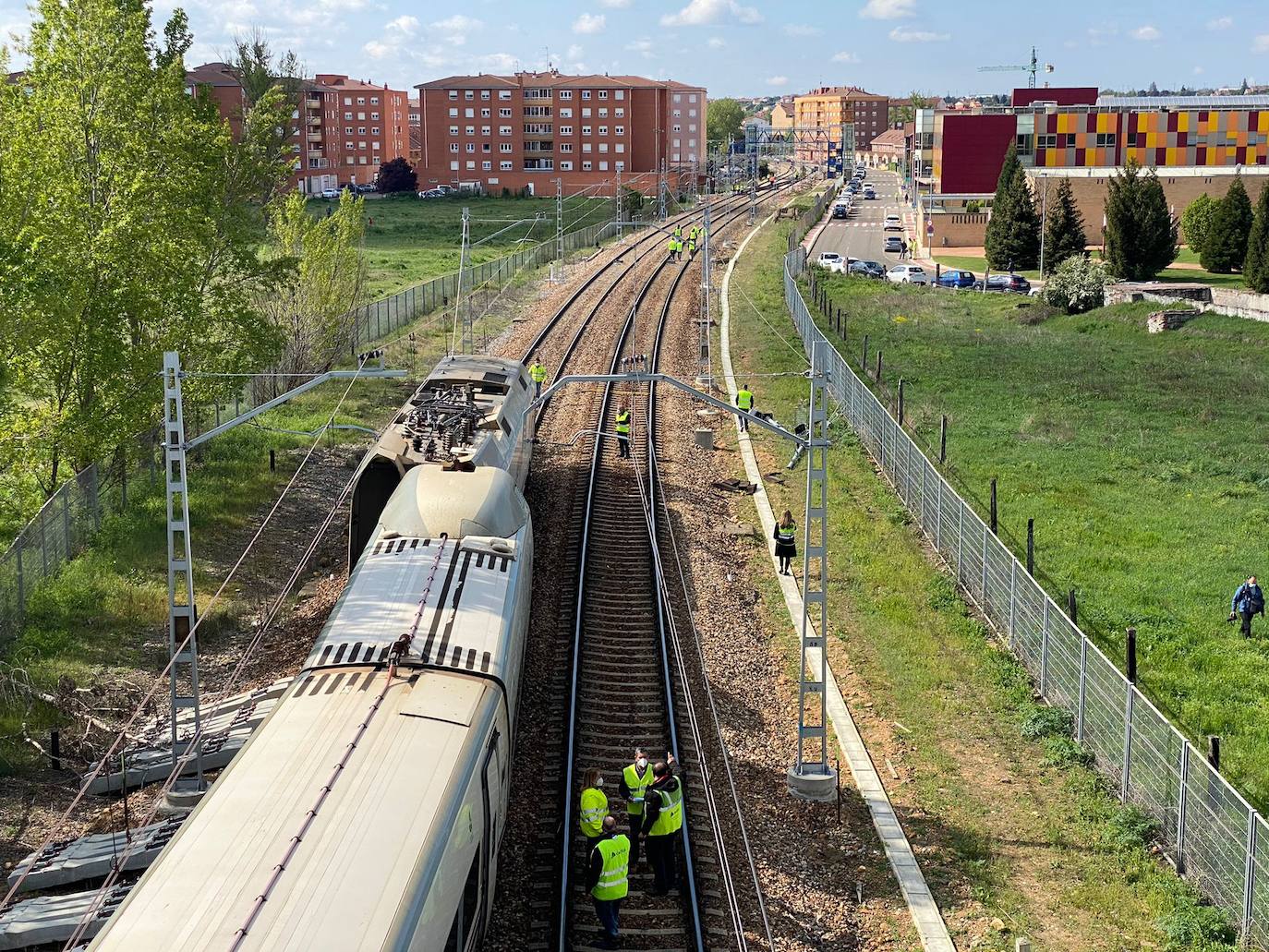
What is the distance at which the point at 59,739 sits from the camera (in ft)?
55.6

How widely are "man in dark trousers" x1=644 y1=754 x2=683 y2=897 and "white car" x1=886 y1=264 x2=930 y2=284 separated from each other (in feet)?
191

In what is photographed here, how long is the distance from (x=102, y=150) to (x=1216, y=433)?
27.8m

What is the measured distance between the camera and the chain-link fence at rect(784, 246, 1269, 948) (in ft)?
44.2

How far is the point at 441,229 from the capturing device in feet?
318

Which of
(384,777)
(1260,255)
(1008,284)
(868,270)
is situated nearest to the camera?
(384,777)

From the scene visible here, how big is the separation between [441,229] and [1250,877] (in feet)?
293

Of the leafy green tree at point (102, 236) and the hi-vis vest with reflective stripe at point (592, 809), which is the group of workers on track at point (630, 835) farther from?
the leafy green tree at point (102, 236)

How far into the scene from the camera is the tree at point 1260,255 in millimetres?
53531

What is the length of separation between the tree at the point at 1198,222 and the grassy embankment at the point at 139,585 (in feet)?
Result: 176

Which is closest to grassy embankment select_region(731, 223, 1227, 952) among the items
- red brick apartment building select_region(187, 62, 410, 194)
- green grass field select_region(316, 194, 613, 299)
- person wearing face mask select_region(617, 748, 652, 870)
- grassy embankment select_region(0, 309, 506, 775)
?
person wearing face mask select_region(617, 748, 652, 870)

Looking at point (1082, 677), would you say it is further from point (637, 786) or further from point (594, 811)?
point (594, 811)

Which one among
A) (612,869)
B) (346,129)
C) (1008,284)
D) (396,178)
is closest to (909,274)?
(1008,284)

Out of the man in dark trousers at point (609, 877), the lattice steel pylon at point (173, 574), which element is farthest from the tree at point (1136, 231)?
the man in dark trousers at point (609, 877)

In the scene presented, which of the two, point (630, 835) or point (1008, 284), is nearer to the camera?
point (630, 835)
